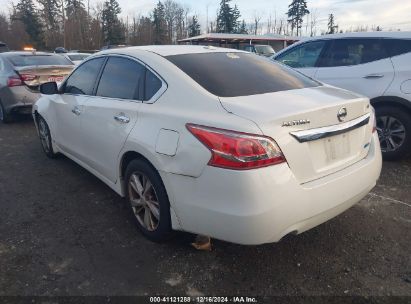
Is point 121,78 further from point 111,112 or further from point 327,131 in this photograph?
point 327,131

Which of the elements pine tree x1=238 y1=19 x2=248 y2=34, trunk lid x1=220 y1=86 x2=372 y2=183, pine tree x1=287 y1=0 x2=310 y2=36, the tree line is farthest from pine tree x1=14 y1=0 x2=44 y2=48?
trunk lid x1=220 y1=86 x2=372 y2=183

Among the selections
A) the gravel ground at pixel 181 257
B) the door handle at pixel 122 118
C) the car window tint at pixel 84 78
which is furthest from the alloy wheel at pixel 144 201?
the car window tint at pixel 84 78

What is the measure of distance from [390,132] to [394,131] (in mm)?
51

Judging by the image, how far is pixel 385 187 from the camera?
416 cm

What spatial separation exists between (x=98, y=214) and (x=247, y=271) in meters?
1.71

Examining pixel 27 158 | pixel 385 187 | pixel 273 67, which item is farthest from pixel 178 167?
pixel 27 158

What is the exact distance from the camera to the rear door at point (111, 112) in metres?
3.08

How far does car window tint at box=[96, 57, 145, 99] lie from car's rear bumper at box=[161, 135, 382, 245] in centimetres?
102

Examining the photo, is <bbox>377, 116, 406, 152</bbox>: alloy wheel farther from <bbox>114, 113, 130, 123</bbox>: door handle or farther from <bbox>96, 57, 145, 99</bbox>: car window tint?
<bbox>114, 113, 130, 123</bbox>: door handle

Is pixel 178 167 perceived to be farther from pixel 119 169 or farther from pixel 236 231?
pixel 119 169

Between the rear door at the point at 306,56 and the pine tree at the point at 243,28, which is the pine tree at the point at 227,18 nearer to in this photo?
the pine tree at the point at 243,28

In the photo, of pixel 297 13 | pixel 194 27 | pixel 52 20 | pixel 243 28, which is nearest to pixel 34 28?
pixel 52 20

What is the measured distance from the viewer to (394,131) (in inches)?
194

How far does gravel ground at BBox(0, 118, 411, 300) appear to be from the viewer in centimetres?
250
